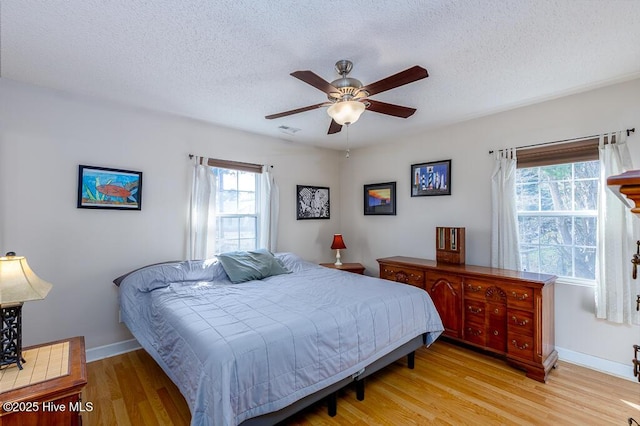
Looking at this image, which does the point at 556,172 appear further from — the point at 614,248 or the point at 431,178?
the point at 431,178

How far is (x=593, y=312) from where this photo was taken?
2734 millimetres

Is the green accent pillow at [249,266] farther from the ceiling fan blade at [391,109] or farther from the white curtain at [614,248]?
the white curtain at [614,248]

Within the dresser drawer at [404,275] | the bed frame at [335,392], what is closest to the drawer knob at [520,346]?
the bed frame at [335,392]

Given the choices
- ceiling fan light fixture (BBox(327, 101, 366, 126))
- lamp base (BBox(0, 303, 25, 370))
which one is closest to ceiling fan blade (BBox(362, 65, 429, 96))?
ceiling fan light fixture (BBox(327, 101, 366, 126))

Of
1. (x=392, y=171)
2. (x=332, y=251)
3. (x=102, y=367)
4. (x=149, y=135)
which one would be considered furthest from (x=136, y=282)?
(x=392, y=171)

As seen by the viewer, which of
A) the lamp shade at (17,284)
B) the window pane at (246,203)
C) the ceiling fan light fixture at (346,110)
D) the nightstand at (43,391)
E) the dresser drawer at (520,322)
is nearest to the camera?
the nightstand at (43,391)

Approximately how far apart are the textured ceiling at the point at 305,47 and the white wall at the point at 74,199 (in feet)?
0.93

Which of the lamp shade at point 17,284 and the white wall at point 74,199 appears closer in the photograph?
the lamp shade at point 17,284

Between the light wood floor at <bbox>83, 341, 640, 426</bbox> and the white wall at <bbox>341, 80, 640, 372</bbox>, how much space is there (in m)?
0.40

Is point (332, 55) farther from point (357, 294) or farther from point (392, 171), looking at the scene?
point (392, 171)

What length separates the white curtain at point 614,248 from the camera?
252 cm

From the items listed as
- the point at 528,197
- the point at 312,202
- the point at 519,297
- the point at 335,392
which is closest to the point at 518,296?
the point at 519,297

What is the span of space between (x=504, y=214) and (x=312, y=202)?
263cm

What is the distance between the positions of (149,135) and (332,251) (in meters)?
3.14
